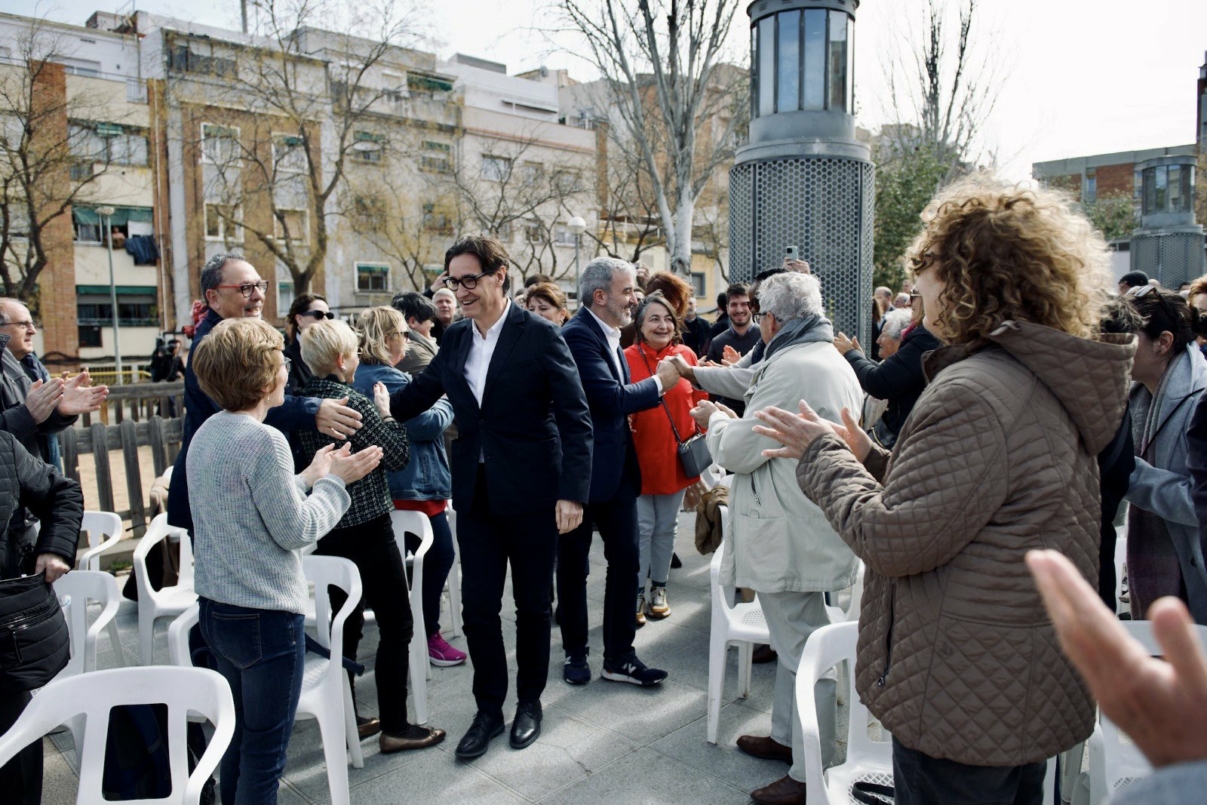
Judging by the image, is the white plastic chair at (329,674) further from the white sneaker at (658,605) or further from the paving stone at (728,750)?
the white sneaker at (658,605)

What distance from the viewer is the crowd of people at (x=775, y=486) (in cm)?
175

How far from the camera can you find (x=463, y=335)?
146 inches

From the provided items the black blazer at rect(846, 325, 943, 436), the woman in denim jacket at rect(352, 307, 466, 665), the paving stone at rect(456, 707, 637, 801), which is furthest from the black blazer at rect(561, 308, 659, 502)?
the black blazer at rect(846, 325, 943, 436)

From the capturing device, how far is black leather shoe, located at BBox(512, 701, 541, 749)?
11.8ft

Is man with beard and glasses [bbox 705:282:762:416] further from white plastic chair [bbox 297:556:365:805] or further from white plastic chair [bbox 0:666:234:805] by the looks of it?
white plastic chair [bbox 0:666:234:805]

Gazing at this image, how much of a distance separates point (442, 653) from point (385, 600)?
1098 mm

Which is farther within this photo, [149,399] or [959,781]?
[149,399]

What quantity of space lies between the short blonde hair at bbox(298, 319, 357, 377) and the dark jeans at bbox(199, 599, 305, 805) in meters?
1.19

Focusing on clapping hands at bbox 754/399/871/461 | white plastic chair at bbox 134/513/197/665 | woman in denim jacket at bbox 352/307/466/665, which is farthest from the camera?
woman in denim jacket at bbox 352/307/466/665

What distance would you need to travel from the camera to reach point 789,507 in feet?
10.7

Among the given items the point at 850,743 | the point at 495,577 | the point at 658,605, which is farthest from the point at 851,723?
the point at 658,605

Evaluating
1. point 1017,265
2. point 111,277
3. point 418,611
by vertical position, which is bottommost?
point 418,611

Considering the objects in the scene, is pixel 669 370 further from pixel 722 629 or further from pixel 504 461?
pixel 722 629

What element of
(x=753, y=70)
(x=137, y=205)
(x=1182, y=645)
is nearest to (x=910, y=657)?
(x=1182, y=645)
